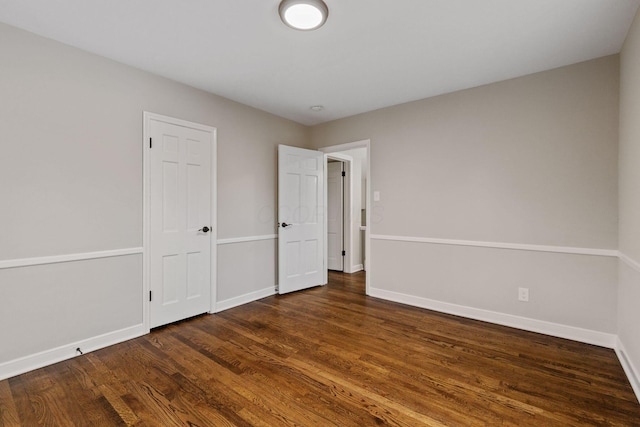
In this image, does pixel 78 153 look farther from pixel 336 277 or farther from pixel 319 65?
pixel 336 277

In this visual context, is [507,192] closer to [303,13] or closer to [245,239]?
[303,13]

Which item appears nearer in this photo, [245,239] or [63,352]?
[63,352]

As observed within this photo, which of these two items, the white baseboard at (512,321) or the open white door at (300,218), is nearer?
the white baseboard at (512,321)

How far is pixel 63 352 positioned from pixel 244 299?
5.70 feet

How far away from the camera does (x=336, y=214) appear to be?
5.50 m

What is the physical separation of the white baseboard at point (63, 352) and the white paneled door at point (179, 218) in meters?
0.22

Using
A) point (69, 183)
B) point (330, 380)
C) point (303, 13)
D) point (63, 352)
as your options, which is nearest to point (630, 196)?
point (330, 380)

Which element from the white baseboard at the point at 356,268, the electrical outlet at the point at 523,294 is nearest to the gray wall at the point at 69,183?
the white baseboard at the point at 356,268

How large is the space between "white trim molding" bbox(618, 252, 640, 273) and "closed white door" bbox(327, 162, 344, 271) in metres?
3.69

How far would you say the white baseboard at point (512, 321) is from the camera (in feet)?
8.42

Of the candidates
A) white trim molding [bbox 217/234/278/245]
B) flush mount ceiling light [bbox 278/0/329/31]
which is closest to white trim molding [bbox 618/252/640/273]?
flush mount ceiling light [bbox 278/0/329/31]

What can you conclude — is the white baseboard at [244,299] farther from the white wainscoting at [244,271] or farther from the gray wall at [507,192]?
the gray wall at [507,192]

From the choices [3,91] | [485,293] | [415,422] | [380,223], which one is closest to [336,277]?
[380,223]

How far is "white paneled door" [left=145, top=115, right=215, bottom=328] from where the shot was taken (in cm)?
288
